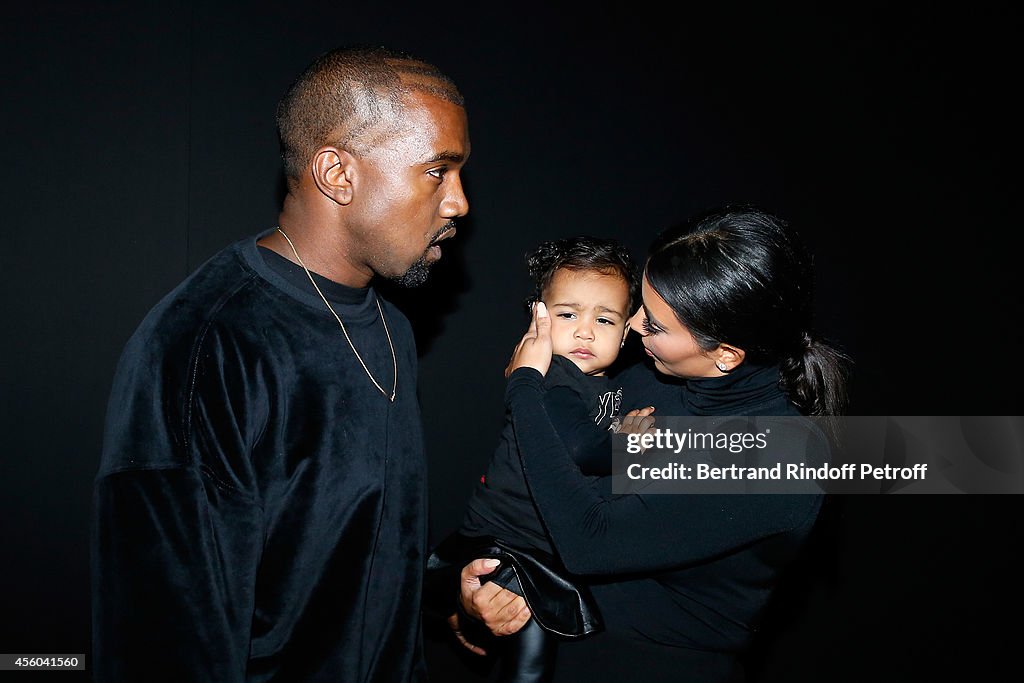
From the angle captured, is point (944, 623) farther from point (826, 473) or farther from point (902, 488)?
point (826, 473)

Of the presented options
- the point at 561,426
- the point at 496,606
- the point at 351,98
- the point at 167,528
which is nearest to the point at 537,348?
the point at 561,426

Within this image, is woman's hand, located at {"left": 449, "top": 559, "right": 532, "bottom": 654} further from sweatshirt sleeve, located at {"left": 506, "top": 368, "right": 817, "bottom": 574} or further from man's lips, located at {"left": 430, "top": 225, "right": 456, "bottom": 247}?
man's lips, located at {"left": 430, "top": 225, "right": 456, "bottom": 247}

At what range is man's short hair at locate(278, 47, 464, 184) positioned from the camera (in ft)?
4.70

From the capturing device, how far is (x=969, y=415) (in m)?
3.31

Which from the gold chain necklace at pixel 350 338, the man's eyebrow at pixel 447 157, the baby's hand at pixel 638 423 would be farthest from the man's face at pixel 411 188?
the baby's hand at pixel 638 423

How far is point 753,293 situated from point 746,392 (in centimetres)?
28

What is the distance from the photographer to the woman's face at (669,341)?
1771 mm

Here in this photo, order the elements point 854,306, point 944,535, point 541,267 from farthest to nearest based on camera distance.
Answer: point 944,535
point 854,306
point 541,267

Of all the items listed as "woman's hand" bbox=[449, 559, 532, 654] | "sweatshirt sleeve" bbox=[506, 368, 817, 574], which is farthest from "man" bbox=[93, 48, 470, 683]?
"sweatshirt sleeve" bbox=[506, 368, 817, 574]

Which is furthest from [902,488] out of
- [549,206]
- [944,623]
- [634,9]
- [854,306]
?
[634,9]

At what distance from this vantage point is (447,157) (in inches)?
59.3

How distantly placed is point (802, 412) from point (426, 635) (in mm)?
1698

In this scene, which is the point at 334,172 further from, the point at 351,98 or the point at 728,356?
the point at 728,356

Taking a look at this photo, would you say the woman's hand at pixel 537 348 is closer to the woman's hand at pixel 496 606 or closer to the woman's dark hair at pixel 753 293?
the woman's dark hair at pixel 753 293
